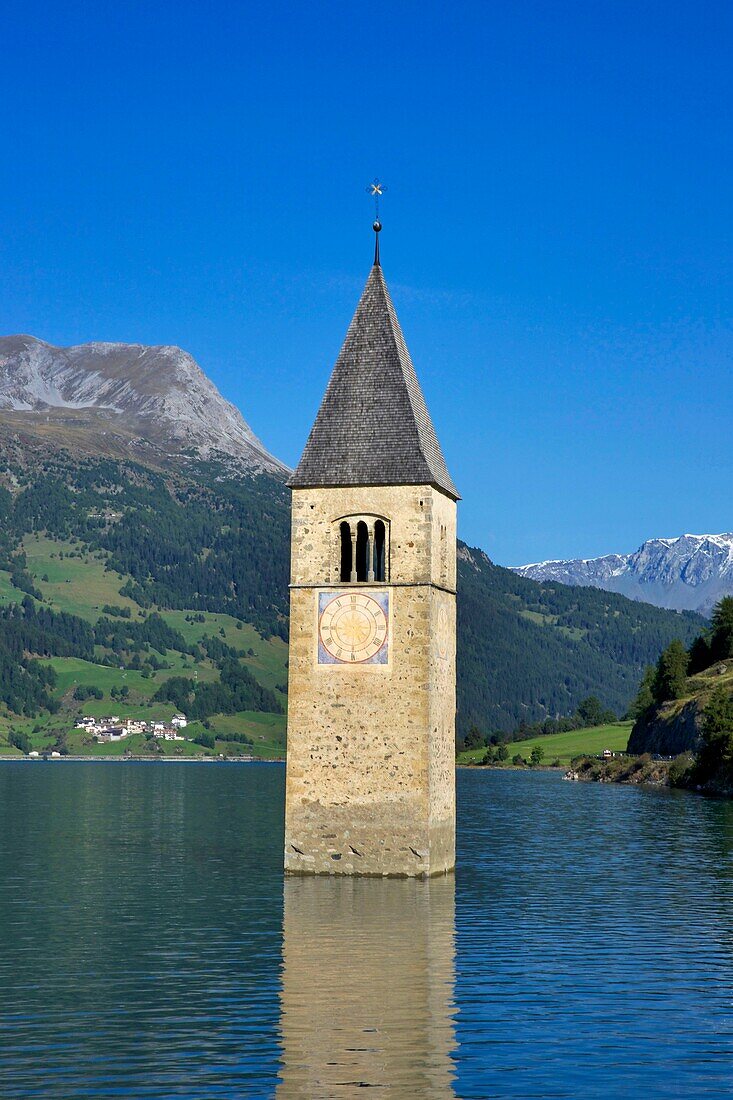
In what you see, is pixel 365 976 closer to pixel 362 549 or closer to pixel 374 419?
pixel 362 549

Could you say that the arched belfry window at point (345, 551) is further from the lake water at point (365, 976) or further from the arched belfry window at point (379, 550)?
the lake water at point (365, 976)

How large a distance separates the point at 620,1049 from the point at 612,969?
7.82 metres

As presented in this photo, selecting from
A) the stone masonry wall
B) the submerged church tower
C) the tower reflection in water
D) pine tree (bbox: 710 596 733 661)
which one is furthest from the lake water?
pine tree (bbox: 710 596 733 661)

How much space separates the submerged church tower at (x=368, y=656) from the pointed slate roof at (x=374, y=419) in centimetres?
6

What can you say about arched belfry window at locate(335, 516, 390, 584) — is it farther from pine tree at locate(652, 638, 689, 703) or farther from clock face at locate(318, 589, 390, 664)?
pine tree at locate(652, 638, 689, 703)

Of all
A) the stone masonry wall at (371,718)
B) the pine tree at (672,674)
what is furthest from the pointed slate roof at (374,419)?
the pine tree at (672,674)

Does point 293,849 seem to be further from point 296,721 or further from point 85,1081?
point 85,1081

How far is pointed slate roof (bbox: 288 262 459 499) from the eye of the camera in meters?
47.7

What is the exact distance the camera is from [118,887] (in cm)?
4997

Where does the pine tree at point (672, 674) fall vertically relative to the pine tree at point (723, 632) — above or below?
below

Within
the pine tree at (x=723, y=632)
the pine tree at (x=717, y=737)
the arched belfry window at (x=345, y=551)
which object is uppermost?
the pine tree at (x=723, y=632)

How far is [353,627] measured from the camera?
154 feet

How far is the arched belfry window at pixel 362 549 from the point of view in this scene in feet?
156

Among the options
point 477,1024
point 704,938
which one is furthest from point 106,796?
point 477,1024
